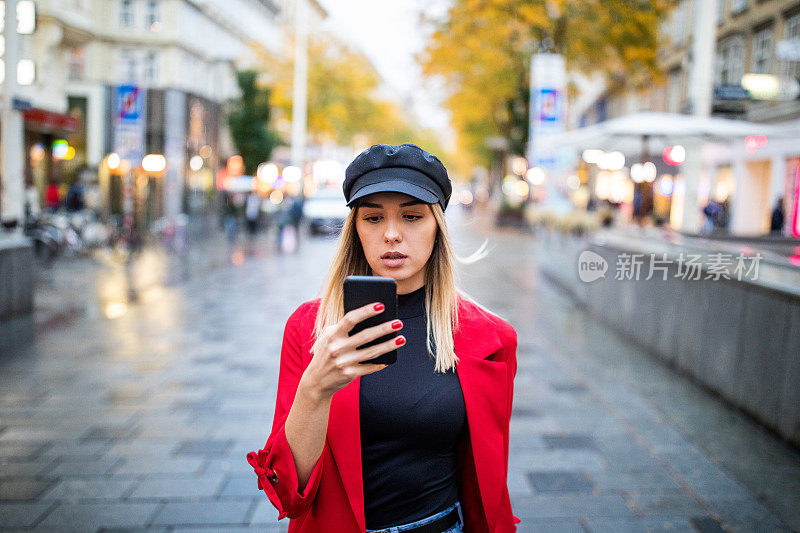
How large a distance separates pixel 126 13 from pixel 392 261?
15096mm

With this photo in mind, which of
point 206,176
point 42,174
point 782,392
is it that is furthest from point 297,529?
point 206,176

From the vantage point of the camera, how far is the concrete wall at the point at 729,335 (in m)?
5.09

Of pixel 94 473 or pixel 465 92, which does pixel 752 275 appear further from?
pixel 465 92

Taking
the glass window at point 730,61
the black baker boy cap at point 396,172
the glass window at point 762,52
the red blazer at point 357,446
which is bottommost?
the red blazer at point 357,446

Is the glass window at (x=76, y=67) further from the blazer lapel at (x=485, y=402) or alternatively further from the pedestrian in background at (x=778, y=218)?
the pedestrian in background at (x=778, y=218)

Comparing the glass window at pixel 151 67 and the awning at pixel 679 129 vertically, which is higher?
the glass window at pixel 151 67

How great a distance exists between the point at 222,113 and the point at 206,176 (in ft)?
10.4

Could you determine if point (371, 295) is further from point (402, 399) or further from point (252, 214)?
point (252, 214)

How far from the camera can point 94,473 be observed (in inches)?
175

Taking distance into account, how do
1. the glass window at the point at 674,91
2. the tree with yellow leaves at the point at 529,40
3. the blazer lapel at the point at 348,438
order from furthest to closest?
the glass window at the point at 674,91
the tree with yellow leaves at the point at 529,40
the blazer lapel at the point at 348,438

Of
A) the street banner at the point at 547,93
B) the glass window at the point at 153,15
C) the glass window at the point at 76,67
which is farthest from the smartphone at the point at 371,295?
the street banner at the point at 547,93

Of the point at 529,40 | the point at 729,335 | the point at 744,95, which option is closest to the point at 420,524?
the point at 729,335

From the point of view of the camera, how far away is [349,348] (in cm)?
145

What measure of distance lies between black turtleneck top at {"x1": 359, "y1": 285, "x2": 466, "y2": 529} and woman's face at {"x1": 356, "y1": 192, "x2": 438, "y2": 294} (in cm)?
22
